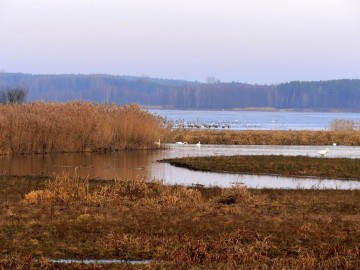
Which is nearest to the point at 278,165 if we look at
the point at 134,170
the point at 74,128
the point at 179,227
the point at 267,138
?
A: the point at 134,170

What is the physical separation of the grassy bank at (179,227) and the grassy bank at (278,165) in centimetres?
913

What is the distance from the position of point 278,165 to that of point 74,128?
13.7 meters

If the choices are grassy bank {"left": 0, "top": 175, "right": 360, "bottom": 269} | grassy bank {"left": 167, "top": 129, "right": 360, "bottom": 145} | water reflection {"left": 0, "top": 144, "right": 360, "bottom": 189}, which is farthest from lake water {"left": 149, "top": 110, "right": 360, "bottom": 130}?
grassy bank {"left": 0, "top": 175, "right": 360, "bottom": 269}

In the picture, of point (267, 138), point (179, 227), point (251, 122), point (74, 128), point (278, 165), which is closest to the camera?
point (179, 227)

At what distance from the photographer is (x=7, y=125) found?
37656mm

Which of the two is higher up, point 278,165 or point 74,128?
point 74,128

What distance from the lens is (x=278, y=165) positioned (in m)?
31.4

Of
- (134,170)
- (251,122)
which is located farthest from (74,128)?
(251,122)

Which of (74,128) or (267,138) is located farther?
(267,138)

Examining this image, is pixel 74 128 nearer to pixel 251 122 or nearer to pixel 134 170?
pixel 134 170

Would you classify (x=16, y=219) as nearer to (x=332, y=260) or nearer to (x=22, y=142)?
(x=332, y=260)

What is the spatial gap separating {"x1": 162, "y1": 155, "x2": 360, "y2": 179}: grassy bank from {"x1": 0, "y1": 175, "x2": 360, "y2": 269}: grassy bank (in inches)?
359

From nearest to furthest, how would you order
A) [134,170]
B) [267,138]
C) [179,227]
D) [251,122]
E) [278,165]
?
[179,227]
[134,170]
[278,165]
[267,138]
[251,122]

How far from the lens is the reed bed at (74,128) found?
38125 mm
